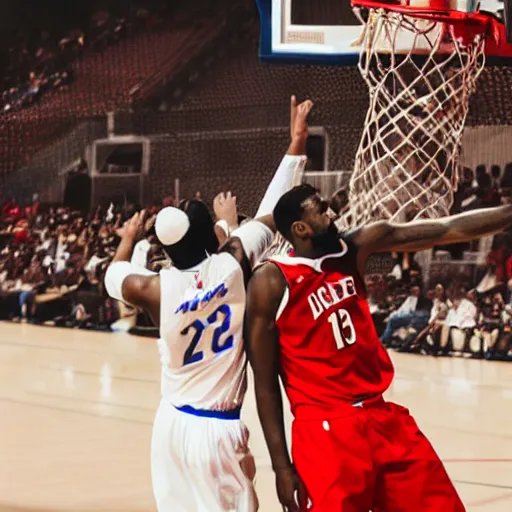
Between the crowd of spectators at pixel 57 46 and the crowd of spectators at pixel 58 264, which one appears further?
the crowd of spectators at pixel 57 46

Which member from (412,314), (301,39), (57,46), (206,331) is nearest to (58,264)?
(57,46)

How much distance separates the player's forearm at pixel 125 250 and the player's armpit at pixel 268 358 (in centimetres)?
73

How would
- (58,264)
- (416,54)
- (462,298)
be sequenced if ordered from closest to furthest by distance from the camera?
(416,54)
(462,298)
(58,264)

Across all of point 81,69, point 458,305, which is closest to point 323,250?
point 458,305

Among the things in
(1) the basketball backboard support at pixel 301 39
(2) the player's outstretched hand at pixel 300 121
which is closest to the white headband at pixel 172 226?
(2) the player's outstretched hand at pixel 300 121

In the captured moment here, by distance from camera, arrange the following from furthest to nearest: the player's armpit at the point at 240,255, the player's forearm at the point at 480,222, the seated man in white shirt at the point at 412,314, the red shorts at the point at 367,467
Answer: the seated man in white shirt at the point at 412,314 → the player's armpit at the point at 240,255 → the player's forearm at the point at 480,222 → the red shorts at the point at 367,467

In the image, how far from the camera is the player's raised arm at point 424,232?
3512 millimetres

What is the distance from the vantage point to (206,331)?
3.57 meters

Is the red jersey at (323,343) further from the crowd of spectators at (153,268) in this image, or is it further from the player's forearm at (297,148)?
the crowd of spectators at (153,268)

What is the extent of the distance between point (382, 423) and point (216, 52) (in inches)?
444

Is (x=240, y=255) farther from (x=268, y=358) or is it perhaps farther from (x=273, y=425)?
(x=273, y=425)

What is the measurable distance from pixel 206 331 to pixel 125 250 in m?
0.55

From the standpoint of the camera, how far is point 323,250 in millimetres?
3420

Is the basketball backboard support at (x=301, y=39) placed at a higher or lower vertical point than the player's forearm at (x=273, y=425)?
higher
